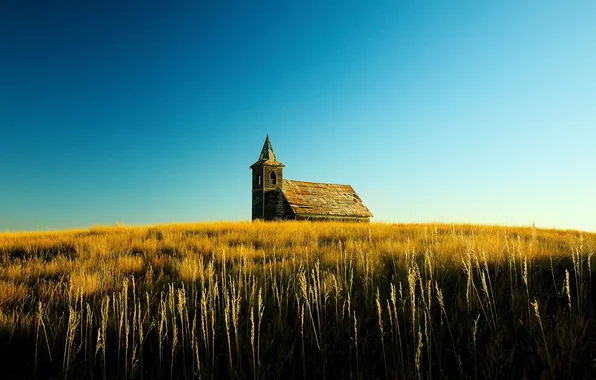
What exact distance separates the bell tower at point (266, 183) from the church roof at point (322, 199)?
0.92 metres

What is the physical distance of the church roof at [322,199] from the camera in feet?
93.4

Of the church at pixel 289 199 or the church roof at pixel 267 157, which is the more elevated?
the church roof at pixel 267 157

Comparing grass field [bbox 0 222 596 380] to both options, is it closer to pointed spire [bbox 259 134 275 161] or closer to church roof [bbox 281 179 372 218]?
church roof [bbox 281 179 372 218]

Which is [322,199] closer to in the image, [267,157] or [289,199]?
[289,199]

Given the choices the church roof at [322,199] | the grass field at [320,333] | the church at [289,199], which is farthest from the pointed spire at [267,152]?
the grass field at [320,333]

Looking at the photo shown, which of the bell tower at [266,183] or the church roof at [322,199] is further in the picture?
the bell tower at [266,183]

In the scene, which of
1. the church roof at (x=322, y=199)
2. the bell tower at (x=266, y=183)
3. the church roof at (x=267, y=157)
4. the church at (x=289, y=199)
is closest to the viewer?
the church at (x=289, y=199)

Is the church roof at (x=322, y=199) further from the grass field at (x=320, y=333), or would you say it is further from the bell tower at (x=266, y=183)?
the grass field at (x=320, y=333)

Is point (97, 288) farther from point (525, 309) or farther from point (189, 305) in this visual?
point (525, 309)

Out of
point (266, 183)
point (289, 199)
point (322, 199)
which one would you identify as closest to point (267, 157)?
point (266, 183)

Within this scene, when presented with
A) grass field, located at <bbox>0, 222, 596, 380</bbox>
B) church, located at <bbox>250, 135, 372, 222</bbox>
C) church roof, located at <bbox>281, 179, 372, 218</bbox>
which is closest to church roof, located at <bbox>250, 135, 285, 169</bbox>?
church, located at <bbox>250, 135, 372, 222</bbox>

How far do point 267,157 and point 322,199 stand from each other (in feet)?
19.3

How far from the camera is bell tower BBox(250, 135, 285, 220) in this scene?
1158 inches

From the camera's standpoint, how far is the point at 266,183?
29.5 meters
